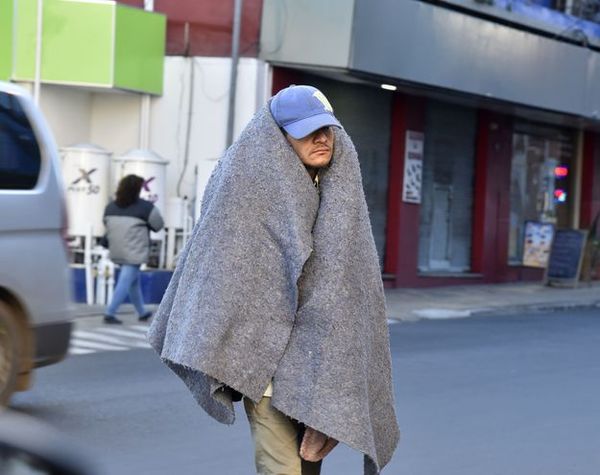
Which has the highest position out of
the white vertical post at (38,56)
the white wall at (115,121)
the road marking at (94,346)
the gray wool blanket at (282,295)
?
the white vertical post at (38,56)

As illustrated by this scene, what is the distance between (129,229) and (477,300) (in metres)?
7.90

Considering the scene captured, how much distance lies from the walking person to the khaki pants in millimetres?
9779

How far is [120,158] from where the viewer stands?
54.2 ft

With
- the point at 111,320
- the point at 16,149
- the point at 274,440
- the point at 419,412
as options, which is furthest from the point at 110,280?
the point at 274,440

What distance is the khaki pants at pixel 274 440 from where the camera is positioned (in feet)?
12.5

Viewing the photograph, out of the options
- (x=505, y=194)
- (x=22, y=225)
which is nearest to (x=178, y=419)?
(x=22, y=225)

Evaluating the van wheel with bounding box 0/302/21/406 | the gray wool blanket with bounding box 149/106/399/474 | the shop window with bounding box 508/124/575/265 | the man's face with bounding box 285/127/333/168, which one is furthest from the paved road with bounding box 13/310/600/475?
the shop window with bounding box 508/124/575/265

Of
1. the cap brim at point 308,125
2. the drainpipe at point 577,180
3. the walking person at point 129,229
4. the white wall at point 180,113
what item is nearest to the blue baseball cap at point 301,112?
the cap brim at point 308,125

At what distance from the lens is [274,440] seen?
3.82 m

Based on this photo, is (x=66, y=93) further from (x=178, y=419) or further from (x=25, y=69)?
(x=178, y=419)

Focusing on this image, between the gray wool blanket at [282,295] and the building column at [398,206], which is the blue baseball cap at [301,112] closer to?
the gray wool blanket at [282,295]

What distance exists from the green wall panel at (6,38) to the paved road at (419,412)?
5.00 meters

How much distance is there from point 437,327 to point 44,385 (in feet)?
23.3

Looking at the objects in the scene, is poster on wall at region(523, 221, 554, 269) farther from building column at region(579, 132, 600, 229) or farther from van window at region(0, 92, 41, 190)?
van window at region(0, 92, 41, 190)
